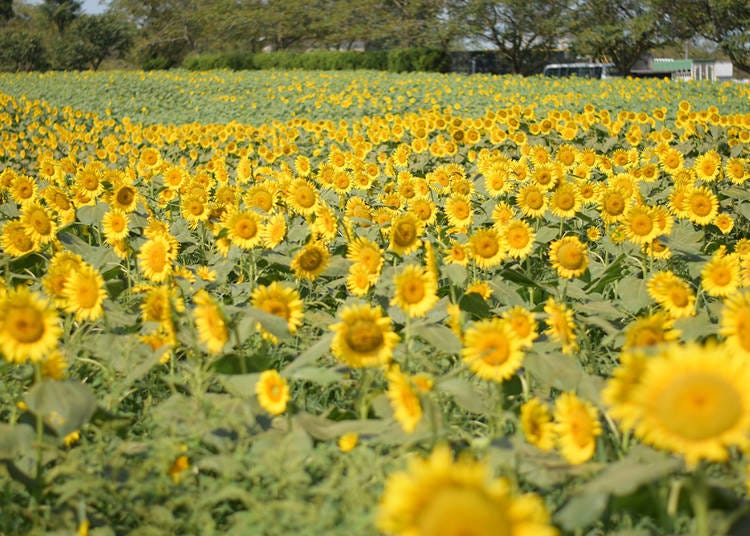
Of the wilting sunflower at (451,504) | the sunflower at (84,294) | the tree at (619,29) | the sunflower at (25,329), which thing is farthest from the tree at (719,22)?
the wilting sunflower at (451,504)

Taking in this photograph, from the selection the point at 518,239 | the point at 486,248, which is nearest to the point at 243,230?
the point at 486,248

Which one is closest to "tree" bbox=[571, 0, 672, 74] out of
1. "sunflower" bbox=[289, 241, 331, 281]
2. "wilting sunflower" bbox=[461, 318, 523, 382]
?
"sunflower" bbox=[289, 241, 331, 281]

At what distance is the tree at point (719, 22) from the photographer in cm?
3381

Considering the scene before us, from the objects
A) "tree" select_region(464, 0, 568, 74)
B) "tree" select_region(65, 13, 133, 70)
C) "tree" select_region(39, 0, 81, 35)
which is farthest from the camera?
"tree" select_region(39, 0, 81, 35)

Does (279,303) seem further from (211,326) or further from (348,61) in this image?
(348,61)

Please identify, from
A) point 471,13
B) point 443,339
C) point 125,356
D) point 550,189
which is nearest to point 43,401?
point 125,356

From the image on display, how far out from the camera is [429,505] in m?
1.19

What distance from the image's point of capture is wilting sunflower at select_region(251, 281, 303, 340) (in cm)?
232

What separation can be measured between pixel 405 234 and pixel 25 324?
137 centimetres

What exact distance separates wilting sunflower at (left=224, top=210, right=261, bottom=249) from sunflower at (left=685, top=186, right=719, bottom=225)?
194 centimetres

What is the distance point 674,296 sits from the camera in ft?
8.44

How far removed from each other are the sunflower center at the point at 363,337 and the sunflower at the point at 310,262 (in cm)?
93

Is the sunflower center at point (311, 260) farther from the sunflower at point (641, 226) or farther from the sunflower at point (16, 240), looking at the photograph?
the sunflower at point (641, 226)

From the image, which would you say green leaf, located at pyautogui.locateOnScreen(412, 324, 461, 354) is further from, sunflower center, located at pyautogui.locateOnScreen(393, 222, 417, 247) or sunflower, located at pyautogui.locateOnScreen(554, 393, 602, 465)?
sunflower center, located at pyautogui.locateOnScreen(393, 222, 417, 247)
